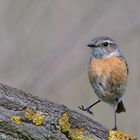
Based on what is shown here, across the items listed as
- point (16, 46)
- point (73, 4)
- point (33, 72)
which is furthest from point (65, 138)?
point (73, 4)

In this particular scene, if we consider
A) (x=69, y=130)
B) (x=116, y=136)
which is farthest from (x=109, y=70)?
(x=69, y=130)

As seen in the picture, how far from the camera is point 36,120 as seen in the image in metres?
2.89

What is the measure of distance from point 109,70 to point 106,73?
0.07 meters

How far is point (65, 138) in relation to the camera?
2.99m

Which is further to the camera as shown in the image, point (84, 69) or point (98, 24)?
point (98, 24)

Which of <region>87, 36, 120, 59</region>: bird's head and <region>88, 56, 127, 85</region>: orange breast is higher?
<region>87, 36, 120, 59</region>: bird's head

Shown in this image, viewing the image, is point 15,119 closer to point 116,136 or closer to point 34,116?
point 34,116

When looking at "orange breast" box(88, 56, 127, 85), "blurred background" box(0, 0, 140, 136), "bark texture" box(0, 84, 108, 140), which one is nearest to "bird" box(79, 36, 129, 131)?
"orange breast" box(88, 56, 127, 85)

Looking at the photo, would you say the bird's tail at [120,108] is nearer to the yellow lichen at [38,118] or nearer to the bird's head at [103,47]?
the bird's head at [103,47]

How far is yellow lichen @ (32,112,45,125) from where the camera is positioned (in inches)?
113

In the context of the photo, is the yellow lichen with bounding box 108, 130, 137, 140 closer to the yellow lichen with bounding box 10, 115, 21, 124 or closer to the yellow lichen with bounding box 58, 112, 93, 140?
the yellow lichen with bounding box 58, 112, 93, 140

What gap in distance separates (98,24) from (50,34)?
0.66m

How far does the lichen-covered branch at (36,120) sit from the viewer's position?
279 centimetres

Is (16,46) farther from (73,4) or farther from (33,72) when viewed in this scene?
(73,4)
